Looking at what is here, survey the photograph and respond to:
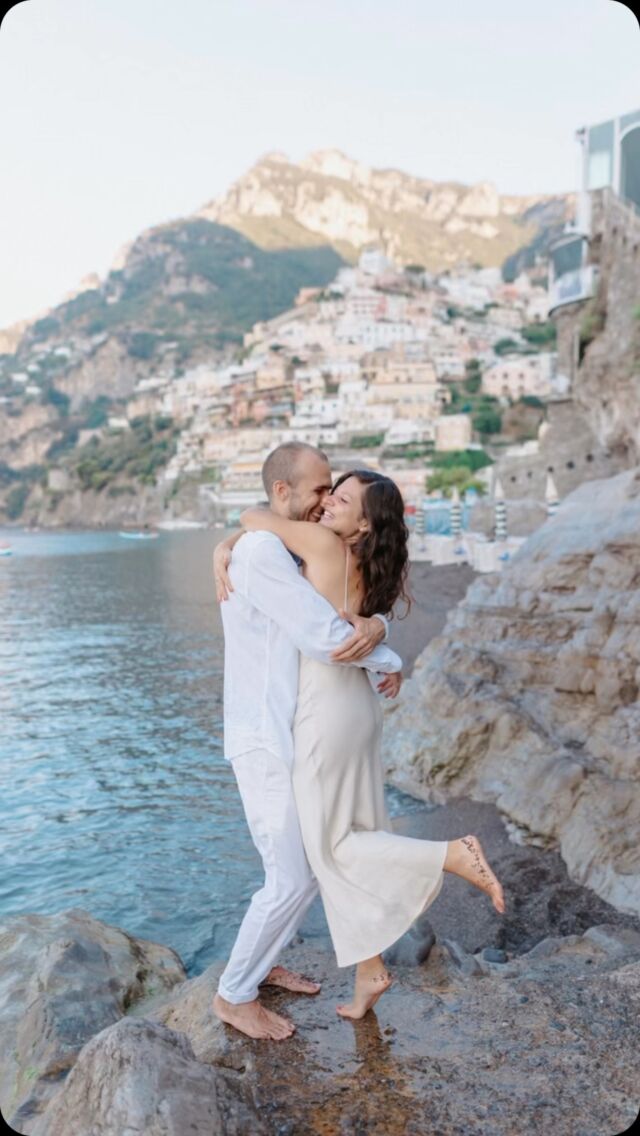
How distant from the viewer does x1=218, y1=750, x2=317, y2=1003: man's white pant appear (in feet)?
8.94

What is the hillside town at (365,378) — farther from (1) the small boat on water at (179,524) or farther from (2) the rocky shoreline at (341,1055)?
(2) the rocky shoreline at (341,1055)

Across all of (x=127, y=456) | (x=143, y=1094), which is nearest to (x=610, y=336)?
(x=143, y=1094)

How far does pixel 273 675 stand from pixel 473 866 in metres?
0.88

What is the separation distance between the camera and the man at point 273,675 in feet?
8.55

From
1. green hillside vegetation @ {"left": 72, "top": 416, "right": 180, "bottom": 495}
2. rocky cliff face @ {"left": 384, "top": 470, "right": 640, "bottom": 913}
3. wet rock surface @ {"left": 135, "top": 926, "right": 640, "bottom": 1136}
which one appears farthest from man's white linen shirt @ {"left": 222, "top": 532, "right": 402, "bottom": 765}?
green hillside vegetation @ {"left": 72, "top": 416, "right": 180, "bottom": 495}

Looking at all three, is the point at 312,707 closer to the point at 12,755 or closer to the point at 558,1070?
the point at 558,1070

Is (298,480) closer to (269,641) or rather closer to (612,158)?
(269,641)

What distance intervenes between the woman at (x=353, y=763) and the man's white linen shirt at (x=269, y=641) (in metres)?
0.06

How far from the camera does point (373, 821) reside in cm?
285

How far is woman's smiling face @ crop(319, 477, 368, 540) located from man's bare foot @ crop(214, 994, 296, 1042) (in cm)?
159

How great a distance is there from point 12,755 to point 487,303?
150m

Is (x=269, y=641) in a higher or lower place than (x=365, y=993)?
higher

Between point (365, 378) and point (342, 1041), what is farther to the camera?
point (365, 378)

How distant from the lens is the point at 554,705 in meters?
7.52
